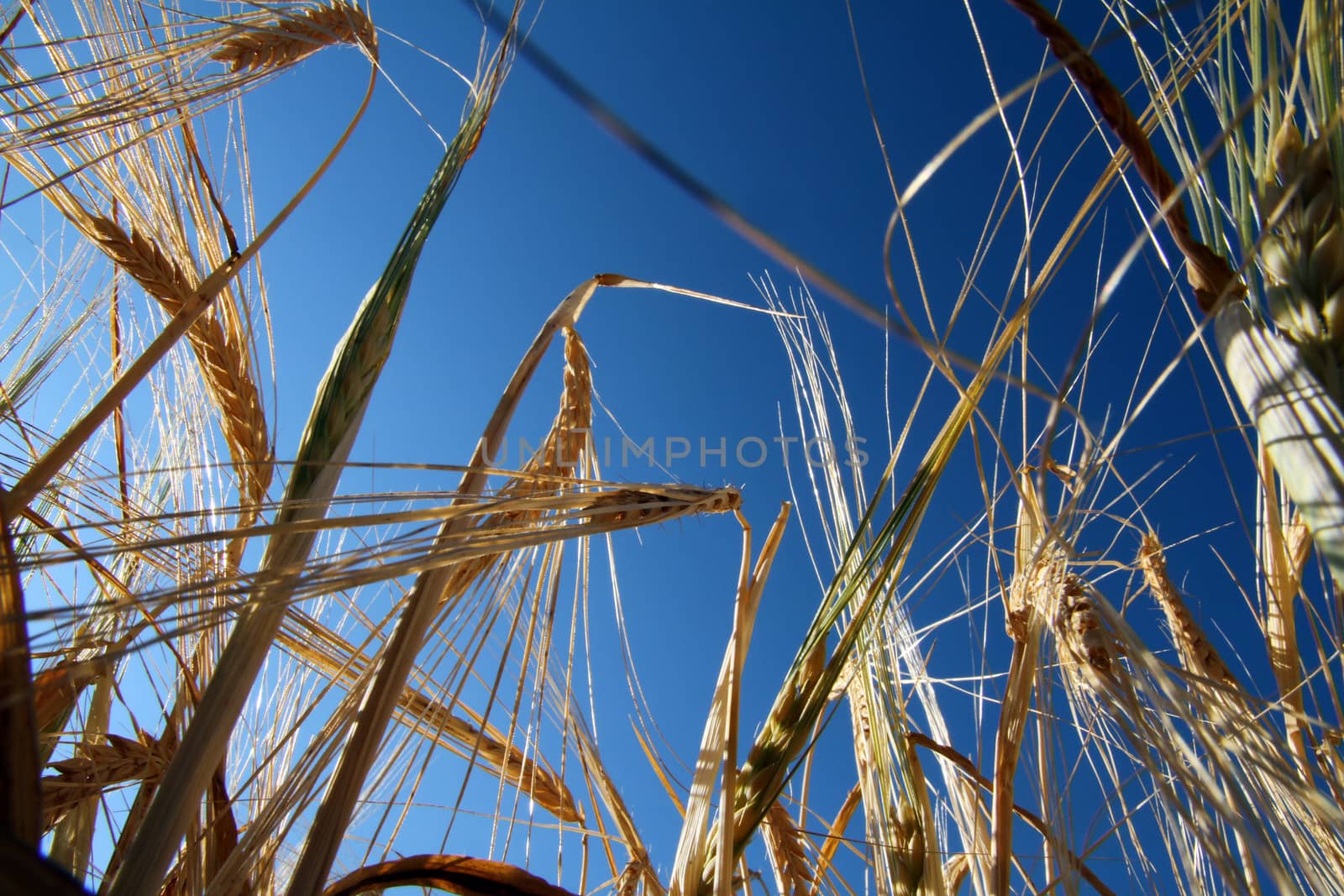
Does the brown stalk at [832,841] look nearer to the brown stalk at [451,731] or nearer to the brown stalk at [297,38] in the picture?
the brown stalk at [451,731]

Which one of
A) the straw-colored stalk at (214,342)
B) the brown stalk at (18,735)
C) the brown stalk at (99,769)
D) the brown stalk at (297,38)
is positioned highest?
the brown stalk at (297,38)

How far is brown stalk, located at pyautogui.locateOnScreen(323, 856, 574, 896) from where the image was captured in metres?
0.42

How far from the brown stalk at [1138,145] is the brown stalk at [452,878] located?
0.43 metres

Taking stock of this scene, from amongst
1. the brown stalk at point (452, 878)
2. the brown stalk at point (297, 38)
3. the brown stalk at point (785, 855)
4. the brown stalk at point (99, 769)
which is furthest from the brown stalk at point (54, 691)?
the brown stalk at point (297, 38)

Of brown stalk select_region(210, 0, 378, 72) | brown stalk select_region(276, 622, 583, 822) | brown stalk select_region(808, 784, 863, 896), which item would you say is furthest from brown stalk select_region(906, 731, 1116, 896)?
brown stalk select_region(210, 0, 378, 72)

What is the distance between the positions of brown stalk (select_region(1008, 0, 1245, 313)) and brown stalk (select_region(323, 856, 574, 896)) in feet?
1.40

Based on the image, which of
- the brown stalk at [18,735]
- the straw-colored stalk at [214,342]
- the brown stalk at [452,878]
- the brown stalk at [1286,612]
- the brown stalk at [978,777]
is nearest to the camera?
the brown stalk at [18,735]

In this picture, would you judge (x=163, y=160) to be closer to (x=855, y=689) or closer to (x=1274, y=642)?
(x=855, y=689)

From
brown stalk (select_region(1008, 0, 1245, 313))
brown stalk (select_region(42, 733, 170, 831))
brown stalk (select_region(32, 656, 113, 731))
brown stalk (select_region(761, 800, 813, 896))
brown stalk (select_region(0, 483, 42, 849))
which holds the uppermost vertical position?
brown stalk (select_region(1008, 0, 1245, 313))

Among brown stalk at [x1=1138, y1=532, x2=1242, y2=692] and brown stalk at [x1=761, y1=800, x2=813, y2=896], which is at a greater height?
brown stalk at [x1=1138, y1=532, x2=1242, y2=692]

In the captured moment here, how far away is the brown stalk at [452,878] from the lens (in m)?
0.42

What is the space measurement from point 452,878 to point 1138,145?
0.50 metres

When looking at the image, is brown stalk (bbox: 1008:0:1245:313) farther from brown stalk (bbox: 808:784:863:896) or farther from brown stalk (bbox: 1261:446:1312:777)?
brown stalk (bbox: 808:784:863:896)

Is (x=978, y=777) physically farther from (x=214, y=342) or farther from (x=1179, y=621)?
(x=214, y=342)
